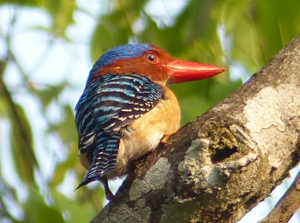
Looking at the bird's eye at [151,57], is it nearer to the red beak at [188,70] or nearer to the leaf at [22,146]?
the red beak at [188,70]

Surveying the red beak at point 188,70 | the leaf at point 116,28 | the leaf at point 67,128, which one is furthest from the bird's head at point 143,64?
the leaf at point 67,128

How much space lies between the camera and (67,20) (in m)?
4.51

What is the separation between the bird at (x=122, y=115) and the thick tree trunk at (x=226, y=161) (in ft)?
1.16

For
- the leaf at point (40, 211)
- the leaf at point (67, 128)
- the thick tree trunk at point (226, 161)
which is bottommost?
the thick tree trunk at point (226, 161)

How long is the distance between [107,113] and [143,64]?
114cm

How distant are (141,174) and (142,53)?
1.92 metres

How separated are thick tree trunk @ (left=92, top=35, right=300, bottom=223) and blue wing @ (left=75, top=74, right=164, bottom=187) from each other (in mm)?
335

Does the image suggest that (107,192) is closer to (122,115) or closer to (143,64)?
(122,115)

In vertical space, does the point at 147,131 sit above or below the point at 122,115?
below

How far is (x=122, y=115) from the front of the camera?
10.6 feet

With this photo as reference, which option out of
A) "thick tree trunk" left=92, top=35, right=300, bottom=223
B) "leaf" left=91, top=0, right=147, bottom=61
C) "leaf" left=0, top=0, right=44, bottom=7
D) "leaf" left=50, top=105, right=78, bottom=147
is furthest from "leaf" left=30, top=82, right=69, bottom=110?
"thick tree trunk" left=92, top=35, right=300, bottom=223

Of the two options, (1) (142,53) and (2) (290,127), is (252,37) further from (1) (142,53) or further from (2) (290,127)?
(2) (290,127)

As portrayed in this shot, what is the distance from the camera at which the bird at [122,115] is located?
306cm

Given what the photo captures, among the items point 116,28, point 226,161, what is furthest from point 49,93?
point 226,161
